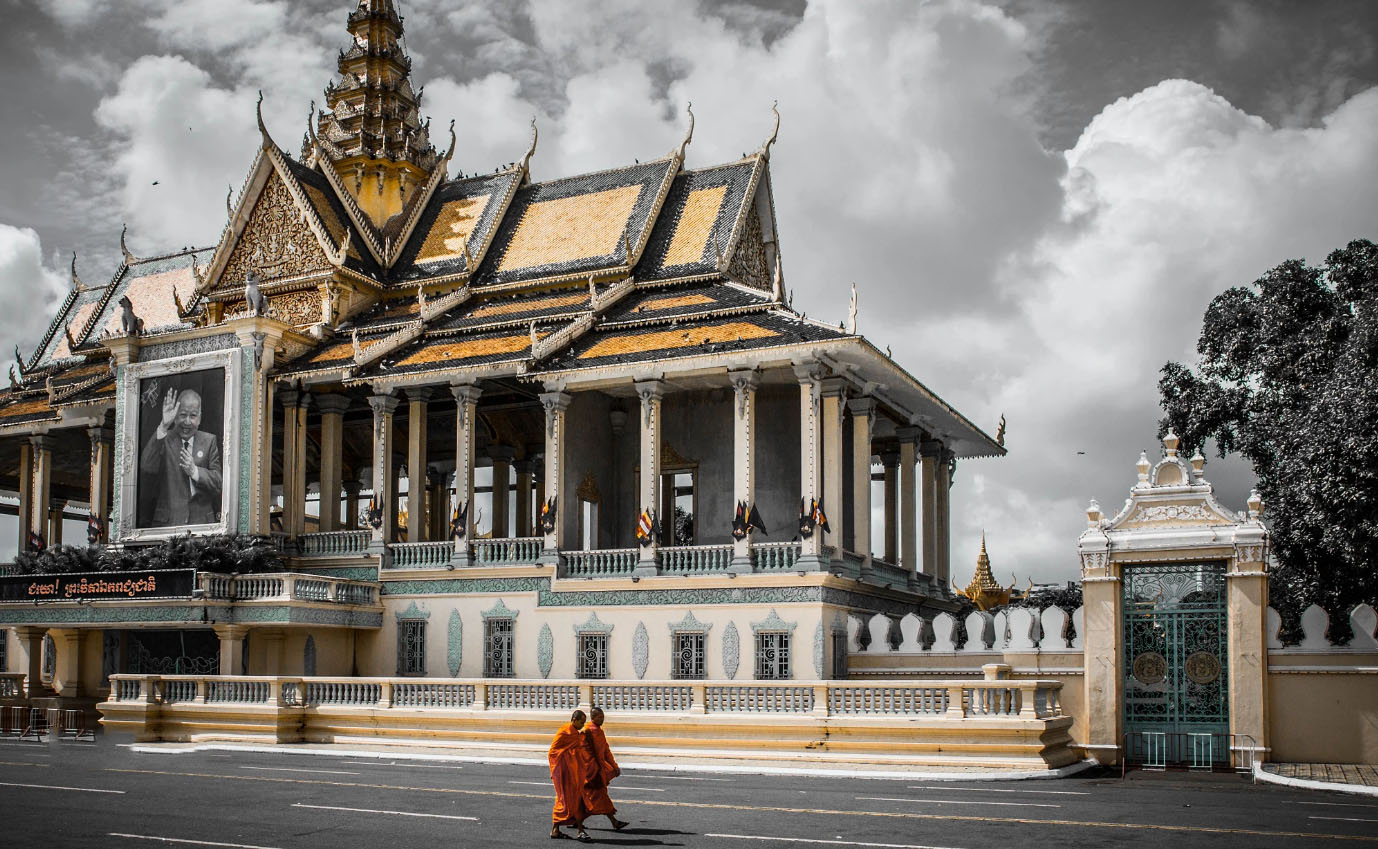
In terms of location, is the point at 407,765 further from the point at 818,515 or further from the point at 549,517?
the point at 818,515

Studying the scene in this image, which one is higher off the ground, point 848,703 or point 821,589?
point 821,589

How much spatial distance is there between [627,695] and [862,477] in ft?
25.7

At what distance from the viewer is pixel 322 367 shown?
31.1m

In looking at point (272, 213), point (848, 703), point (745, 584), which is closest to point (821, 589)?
point (745, 584)

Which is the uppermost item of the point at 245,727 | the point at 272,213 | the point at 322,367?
the point at 272,213

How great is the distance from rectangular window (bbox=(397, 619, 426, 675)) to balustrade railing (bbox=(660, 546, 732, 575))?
5.57m

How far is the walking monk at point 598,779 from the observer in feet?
42.6

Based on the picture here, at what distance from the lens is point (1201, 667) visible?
65.5 feet

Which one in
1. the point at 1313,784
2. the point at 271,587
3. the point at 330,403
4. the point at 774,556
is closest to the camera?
the point at 1313,784

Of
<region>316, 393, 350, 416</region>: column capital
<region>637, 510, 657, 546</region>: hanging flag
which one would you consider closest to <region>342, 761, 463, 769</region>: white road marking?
<region>637, 510, 657, 546</region>: hanging flag

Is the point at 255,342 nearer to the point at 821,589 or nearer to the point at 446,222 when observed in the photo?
the point at 446,222

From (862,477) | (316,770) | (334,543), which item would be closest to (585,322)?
(862,477)

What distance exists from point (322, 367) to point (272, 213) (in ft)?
24.4

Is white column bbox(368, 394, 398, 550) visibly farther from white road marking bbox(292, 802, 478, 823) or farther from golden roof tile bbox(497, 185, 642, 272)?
white road marking bbox(292, 802, 478, 823)
